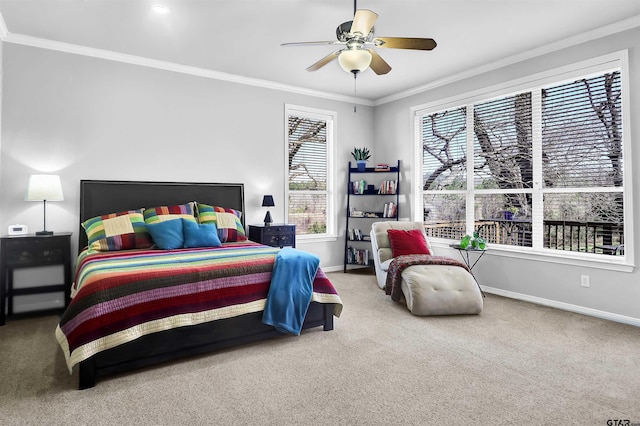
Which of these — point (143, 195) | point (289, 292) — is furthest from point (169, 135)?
point (289, 292)

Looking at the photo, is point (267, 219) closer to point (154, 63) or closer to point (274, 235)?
point (274, 235)

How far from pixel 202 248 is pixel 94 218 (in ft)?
4.00

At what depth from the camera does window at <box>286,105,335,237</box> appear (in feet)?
18.4

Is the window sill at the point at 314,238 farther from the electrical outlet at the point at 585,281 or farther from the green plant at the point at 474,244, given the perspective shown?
the electrical outlet at the point at 585,281

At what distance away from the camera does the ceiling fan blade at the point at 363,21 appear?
2.50m

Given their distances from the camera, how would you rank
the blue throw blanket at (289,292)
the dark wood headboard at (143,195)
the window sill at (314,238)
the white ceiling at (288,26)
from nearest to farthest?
the blue throw blanket at (289,292), the white ceiling at (288,26), the dark wood headboard at (143,195), the window sill at (314,238)

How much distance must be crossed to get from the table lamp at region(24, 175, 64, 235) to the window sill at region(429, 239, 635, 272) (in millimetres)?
4685

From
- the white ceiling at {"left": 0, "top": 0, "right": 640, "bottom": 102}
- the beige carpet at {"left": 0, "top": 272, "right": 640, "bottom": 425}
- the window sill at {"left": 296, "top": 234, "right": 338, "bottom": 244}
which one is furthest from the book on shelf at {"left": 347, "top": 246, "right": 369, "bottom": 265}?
the white ceiling at {"left": 0, "top": 0, "right": 640, "bottom": 102}

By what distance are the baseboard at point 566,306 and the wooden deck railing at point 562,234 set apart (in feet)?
1.85

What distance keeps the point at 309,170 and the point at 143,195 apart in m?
2.39

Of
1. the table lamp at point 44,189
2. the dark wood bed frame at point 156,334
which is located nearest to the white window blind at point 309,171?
the dark wood bed frame at point 156,334

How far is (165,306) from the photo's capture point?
2537 millimetres

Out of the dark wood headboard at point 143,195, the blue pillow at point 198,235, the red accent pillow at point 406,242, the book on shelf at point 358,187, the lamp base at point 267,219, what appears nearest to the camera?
the blue pillow at point 198,235

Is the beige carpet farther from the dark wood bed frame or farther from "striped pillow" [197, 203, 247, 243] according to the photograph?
"striped pillow" [197, 203, 247, 243]
